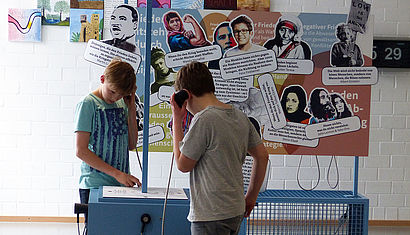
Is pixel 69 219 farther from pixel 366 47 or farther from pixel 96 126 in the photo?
pixel 366 47

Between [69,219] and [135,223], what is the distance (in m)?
3.03

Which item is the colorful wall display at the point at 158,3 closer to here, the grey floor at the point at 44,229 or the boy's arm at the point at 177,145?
the grey floor at the point at 44,229

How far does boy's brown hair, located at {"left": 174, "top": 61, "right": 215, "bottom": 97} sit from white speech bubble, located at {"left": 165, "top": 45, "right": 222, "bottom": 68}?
986mm

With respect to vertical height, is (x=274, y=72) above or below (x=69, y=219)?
above

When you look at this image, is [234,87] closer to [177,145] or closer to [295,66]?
[295,66]

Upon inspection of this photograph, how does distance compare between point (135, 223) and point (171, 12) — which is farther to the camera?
point (171, 12)

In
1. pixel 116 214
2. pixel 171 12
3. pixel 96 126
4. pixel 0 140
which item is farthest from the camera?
pixel 0 140

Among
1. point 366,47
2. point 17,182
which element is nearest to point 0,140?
point 17,182

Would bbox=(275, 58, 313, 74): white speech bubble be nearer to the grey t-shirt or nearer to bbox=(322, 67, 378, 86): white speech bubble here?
bbox=(322, 67, 378, 86): white speech bubble

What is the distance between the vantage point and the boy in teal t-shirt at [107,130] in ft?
8.04

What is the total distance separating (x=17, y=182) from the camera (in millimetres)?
4973

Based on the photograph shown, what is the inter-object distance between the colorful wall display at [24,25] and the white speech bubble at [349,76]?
2.84m

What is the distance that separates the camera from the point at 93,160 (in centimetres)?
245

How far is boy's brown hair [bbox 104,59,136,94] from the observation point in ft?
8.04
